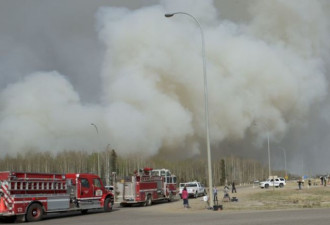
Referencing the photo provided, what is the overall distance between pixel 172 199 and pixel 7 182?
2123 centimetres

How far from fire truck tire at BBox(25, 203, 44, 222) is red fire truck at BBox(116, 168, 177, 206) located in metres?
11.1

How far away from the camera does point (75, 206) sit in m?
25.3

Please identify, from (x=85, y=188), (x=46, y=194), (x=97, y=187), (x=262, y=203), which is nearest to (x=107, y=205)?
(x=97, y=187)

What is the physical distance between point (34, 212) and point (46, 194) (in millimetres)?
1301

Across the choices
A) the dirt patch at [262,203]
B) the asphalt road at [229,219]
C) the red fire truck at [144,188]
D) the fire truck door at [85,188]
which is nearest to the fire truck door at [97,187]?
the fire truck door at [85,188]

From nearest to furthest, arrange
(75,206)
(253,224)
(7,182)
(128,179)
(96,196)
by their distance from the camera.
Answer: (253,224) → (7,182) → (75,206) → (96,196) → (128,179)

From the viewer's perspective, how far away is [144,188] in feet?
111

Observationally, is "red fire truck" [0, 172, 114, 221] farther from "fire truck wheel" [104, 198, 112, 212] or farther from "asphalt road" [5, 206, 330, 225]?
"asphalt road" [5, 206, 330, 225]

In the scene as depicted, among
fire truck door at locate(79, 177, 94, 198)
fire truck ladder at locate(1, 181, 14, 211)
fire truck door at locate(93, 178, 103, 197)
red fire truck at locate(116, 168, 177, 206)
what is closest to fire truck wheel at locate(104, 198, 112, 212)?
fire truck door at locate(93, 178, 103, 197)

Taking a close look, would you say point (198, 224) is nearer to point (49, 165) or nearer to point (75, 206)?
point (75, 206)

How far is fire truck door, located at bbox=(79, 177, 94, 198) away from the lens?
85.1ft

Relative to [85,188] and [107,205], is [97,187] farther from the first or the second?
[107,205]

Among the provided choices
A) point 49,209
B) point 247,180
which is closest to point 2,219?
point 49,209

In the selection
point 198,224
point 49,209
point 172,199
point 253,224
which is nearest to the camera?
point 253,224
